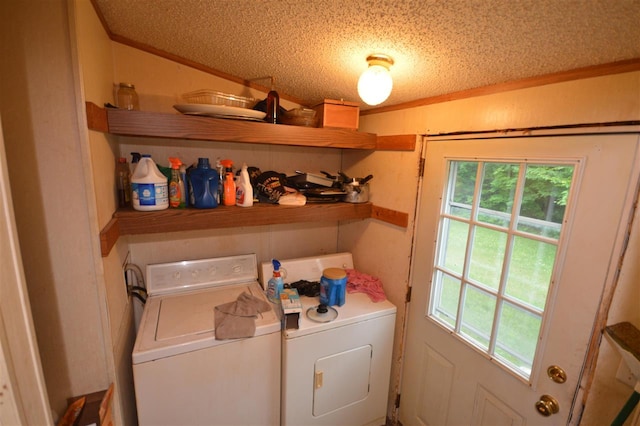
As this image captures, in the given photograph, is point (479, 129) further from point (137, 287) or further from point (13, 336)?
point (137, 287)

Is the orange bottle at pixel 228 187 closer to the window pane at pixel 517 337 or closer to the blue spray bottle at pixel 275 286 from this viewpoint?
the blue spray bottle at pixel 275 286

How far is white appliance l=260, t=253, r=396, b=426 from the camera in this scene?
147cm

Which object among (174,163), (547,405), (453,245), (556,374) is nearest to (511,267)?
(453,245)

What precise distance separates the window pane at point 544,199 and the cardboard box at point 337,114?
35.4 inches

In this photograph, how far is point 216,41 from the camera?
1244mm

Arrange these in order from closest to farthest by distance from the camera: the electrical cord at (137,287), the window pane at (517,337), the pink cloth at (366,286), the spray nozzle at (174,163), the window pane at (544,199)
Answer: the window pane at (544,199) < the window pane at (517,337) < the spray nozzle at (174,163) < the electrical cord at (137,287) < the pink cloth at (366,286)

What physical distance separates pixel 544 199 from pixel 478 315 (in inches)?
24.1

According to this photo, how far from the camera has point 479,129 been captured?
49.4 inches

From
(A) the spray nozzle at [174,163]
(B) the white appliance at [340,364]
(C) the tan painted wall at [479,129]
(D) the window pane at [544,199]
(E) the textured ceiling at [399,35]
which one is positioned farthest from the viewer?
(B) the white appliance at [340,364]

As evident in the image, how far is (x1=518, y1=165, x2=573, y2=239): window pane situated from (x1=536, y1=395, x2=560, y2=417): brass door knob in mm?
620

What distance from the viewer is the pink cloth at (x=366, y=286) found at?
1759 mm

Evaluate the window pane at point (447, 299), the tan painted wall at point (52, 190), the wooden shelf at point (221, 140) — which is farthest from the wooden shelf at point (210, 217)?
the window pane at point (447, 299)

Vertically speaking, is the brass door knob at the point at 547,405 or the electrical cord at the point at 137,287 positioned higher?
the electrical cord at the point at 137,287

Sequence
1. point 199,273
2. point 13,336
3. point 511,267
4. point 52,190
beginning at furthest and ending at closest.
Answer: point 199,273 < point 511,267 < point 52,190 < point 13,336
